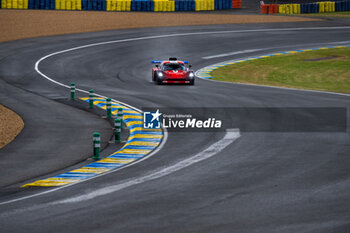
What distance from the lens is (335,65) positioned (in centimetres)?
4328

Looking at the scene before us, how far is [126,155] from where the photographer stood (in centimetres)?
1895

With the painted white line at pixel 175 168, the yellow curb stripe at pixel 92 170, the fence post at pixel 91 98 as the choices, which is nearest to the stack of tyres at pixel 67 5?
the fence post at pixel 91 98

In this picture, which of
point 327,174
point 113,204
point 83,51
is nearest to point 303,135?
point 327,174

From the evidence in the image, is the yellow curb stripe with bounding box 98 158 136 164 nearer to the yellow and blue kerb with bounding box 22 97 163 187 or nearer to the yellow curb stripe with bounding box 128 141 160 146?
the yellow and blue kerb with bounding box 22 97 163 187

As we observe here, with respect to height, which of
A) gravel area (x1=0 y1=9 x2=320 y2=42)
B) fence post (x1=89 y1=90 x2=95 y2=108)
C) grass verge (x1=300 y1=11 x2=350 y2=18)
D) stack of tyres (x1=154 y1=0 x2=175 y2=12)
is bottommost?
fence post (x1=89 y1=90 x2=95 y2=108)

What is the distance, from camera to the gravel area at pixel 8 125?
21.2 meters

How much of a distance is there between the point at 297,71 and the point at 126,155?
2508 cm

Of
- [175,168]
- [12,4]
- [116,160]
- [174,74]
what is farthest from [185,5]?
[175,168]

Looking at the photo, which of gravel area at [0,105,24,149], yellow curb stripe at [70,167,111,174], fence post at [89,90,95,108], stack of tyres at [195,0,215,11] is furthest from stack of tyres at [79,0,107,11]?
yellow curb stripe at [70,167,111,174]

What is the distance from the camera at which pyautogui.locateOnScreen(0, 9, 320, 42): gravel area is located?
57884mm

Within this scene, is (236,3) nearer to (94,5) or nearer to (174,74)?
(94,5)

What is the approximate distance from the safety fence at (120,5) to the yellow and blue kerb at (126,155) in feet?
133

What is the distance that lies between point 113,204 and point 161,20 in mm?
53548

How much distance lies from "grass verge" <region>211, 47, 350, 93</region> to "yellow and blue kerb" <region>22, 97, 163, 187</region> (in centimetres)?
1443
